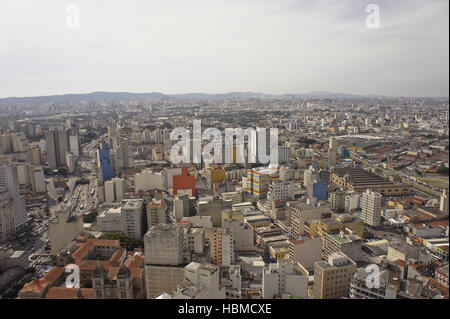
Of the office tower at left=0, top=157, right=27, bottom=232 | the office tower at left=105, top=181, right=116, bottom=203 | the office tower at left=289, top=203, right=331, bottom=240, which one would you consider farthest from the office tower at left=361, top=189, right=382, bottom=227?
the office tower at left=0, top=157, right=27, bottom=232

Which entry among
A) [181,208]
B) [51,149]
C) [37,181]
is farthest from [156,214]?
[51,149]

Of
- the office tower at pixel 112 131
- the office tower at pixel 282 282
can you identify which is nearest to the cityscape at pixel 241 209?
the office tower at pixel 282 282

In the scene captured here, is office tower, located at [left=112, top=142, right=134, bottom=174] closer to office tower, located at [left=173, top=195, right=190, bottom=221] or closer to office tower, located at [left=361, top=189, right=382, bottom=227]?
office tower, located at [left=173, top=195, right=190, bottom=221]

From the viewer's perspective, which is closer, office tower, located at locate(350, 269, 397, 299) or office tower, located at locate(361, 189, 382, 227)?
office tower, located at locate(350, 269, 397, 299)

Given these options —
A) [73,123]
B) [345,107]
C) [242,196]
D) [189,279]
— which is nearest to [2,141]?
[73,123]

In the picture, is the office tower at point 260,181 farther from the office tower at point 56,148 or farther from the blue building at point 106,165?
the office tower at point 56,148
